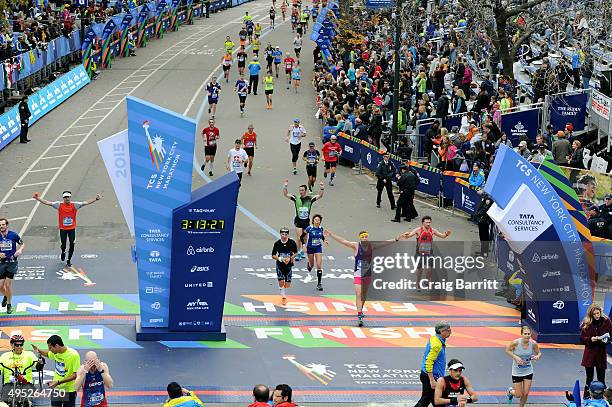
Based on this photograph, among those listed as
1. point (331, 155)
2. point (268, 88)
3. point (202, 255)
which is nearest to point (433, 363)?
point (202, 255)

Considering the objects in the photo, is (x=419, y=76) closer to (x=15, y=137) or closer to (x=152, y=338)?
(x=15, y=137)

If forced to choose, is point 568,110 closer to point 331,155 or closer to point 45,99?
point 331,155

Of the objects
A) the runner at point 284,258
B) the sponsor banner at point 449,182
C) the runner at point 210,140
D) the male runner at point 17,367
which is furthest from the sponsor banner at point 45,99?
the male runner at point 17,367

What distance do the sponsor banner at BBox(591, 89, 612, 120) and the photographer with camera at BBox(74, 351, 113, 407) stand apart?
66.8 feet

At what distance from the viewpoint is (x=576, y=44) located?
1460 inches

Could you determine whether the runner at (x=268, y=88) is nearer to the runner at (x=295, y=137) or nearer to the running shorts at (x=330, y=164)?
the runner at (x=295, y=137)

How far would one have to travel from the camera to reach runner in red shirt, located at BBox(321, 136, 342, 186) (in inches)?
1277

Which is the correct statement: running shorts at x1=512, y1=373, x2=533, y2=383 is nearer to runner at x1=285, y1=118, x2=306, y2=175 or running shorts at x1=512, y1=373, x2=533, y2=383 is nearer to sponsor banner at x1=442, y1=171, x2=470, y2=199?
sponsor banner at x1=442, y1=171, x2=470, y2=199

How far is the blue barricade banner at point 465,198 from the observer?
1136 inches

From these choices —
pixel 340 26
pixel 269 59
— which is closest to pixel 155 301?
pixel 269 59

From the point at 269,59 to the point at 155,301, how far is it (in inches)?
1161

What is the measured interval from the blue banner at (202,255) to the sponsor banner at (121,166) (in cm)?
81

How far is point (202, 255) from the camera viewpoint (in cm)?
1988

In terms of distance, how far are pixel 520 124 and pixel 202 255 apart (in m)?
15.7
